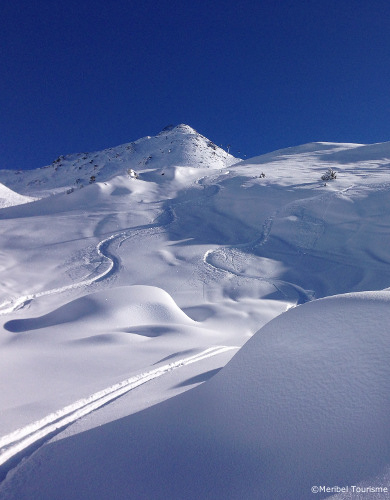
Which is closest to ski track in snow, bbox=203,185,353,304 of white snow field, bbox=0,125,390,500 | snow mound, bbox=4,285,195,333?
white snow field, bbox=0,125,390,500

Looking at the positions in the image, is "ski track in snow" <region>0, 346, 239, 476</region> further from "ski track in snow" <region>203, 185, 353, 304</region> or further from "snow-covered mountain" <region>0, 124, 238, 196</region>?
"snow-covered mountain" <region>0, 124, 238, 196</region>

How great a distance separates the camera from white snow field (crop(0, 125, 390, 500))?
5.18 ft

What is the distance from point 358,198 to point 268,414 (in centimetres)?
799

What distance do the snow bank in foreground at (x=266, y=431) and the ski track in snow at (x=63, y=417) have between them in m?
0.17

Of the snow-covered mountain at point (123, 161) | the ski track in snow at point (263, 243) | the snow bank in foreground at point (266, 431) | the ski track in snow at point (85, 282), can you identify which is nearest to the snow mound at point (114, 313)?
the ski track in snow at point (85, 282)

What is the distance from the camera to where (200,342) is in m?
4.23

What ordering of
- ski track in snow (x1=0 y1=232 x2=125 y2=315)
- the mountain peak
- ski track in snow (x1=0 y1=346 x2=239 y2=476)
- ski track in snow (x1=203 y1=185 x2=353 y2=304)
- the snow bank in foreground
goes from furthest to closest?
the mountain peak → ski track in snow (x1=203 y1=185 x2=353 y2=304) → ski track in snow (x1=0 y1=232 x2=125 y2=315) → ski track in snow (x1=0 y1=346 x2=239 y2=476) → the snow bank in foreground

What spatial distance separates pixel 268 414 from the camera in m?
1.74

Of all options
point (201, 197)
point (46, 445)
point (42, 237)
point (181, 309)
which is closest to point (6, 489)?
point (46, 445)

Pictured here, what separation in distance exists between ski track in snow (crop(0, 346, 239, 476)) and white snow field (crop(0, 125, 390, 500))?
0.01 metres

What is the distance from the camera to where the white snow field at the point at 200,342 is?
158cm

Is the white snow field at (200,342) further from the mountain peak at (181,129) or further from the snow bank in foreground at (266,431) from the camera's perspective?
the mountain peak at (181,129)

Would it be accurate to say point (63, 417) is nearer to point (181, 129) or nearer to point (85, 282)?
point (85, 282)

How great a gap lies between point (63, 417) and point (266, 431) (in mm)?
1438
